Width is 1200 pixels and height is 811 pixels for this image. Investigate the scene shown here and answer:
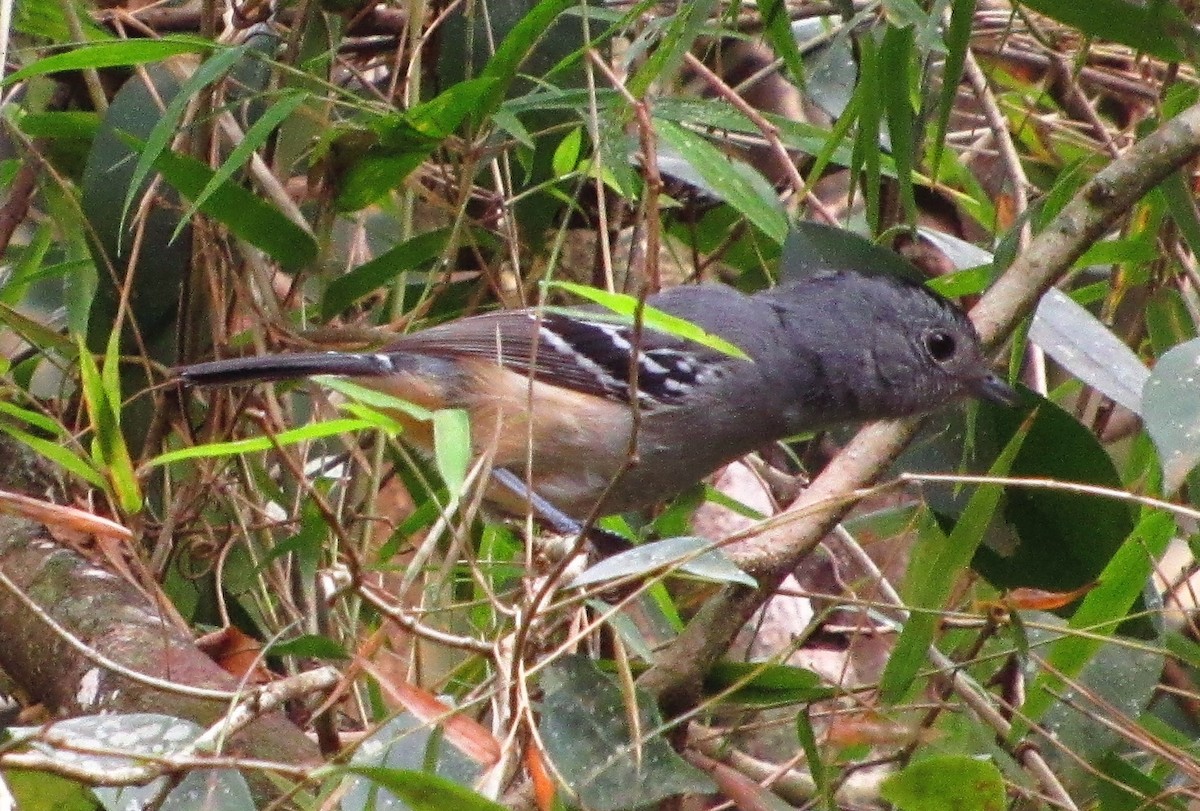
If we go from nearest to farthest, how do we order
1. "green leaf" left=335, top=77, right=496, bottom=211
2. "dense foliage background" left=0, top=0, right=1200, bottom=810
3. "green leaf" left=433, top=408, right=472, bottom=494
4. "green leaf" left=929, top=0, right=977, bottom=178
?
"green leaf" left=433, top=408, right=472, bottom=494
"dense foliage background" left=0, top=0, right=1200, bottom=810
"green leaf" left=929, top=0, right=977, bottom=178
"green leaf" left=335, top=77, right=496, bottom=211

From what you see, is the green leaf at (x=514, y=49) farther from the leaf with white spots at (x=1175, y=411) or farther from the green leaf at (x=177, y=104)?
the leaf with white spots at (x=1175, y=411)

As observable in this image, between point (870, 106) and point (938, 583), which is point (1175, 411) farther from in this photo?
point (870, 106)

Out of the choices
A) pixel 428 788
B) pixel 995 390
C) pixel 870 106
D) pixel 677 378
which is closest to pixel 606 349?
pixel 677 378

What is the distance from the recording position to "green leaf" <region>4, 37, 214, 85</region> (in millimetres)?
2643

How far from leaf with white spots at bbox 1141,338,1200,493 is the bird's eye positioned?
4.46 feet

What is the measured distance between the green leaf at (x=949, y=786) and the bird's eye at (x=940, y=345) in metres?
1.50

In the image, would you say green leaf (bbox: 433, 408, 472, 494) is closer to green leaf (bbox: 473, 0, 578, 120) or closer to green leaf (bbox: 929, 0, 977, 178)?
green leaf (bbox: 473, 0, 578, 120)

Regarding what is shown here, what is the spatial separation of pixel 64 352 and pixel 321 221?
2.17 feet

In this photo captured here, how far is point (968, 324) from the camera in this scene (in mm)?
3189

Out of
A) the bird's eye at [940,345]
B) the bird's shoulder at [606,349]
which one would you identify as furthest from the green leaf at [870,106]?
the bird's shoulder at [606,349]

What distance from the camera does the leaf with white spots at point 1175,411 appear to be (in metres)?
1.89

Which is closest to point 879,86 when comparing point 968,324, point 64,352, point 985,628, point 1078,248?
point 1078,248

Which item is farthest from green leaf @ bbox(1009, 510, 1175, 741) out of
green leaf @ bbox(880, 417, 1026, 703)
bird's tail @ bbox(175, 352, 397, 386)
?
bird's tail @ bbox(175, 352, 397, 386)

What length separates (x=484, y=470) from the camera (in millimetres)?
2332
